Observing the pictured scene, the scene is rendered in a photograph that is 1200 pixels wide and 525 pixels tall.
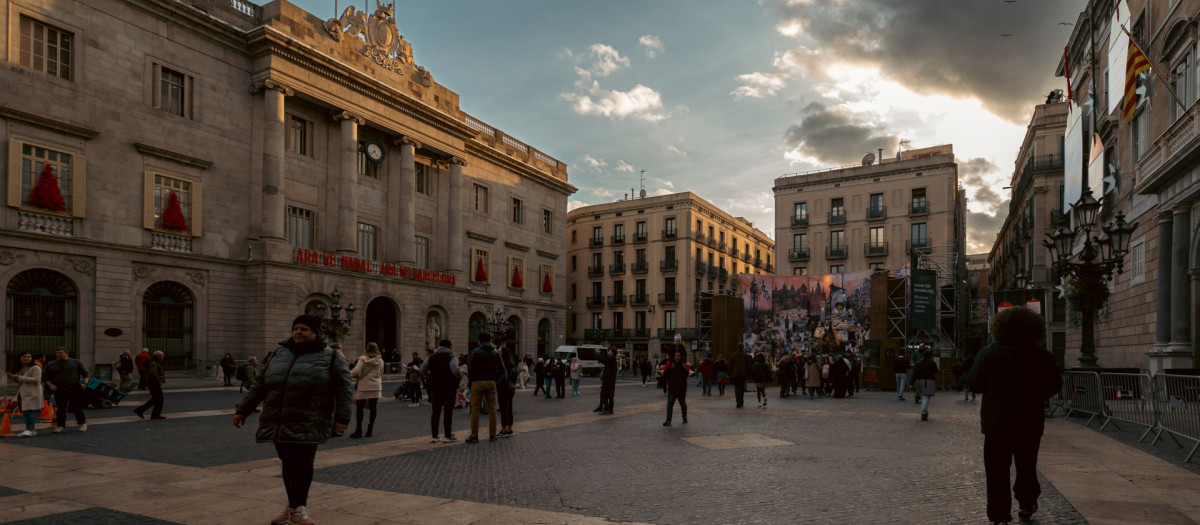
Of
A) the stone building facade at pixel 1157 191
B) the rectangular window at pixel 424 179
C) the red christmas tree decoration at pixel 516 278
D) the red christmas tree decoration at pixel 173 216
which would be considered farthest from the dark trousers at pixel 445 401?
the red christmas tree decoration at pixel 516 278

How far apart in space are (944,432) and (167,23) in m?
27.5

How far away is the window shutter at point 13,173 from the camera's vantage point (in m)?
20.2

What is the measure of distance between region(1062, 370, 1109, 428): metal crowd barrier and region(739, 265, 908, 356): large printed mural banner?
18.8m

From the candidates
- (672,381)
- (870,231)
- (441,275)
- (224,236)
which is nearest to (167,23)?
(224,236)

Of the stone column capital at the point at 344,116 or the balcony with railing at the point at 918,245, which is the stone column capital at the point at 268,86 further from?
the balcony with railing at the point at 918,245

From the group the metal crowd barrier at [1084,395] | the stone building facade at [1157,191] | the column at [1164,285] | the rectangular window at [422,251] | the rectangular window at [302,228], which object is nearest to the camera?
the metal crowd barrier at [1084,395]

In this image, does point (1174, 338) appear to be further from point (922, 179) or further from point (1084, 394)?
point (922, 179)

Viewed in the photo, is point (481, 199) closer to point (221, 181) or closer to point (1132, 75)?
point (221, 181)

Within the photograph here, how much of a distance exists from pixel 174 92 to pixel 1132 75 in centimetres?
3047

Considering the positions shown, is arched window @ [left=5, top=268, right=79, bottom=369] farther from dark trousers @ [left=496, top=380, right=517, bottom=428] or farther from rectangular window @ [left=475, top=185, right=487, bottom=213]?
rectangular window @ [left=475, top=185, right=487, bottom=213]

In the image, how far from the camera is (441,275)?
35562mm

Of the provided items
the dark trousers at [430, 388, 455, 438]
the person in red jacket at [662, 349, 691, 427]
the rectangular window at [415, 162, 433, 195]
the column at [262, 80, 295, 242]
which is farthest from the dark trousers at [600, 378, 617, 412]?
the rectangular window at [415, 162, 433, 195]

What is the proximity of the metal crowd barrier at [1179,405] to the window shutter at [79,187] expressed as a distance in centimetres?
2739

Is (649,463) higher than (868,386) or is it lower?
higher
